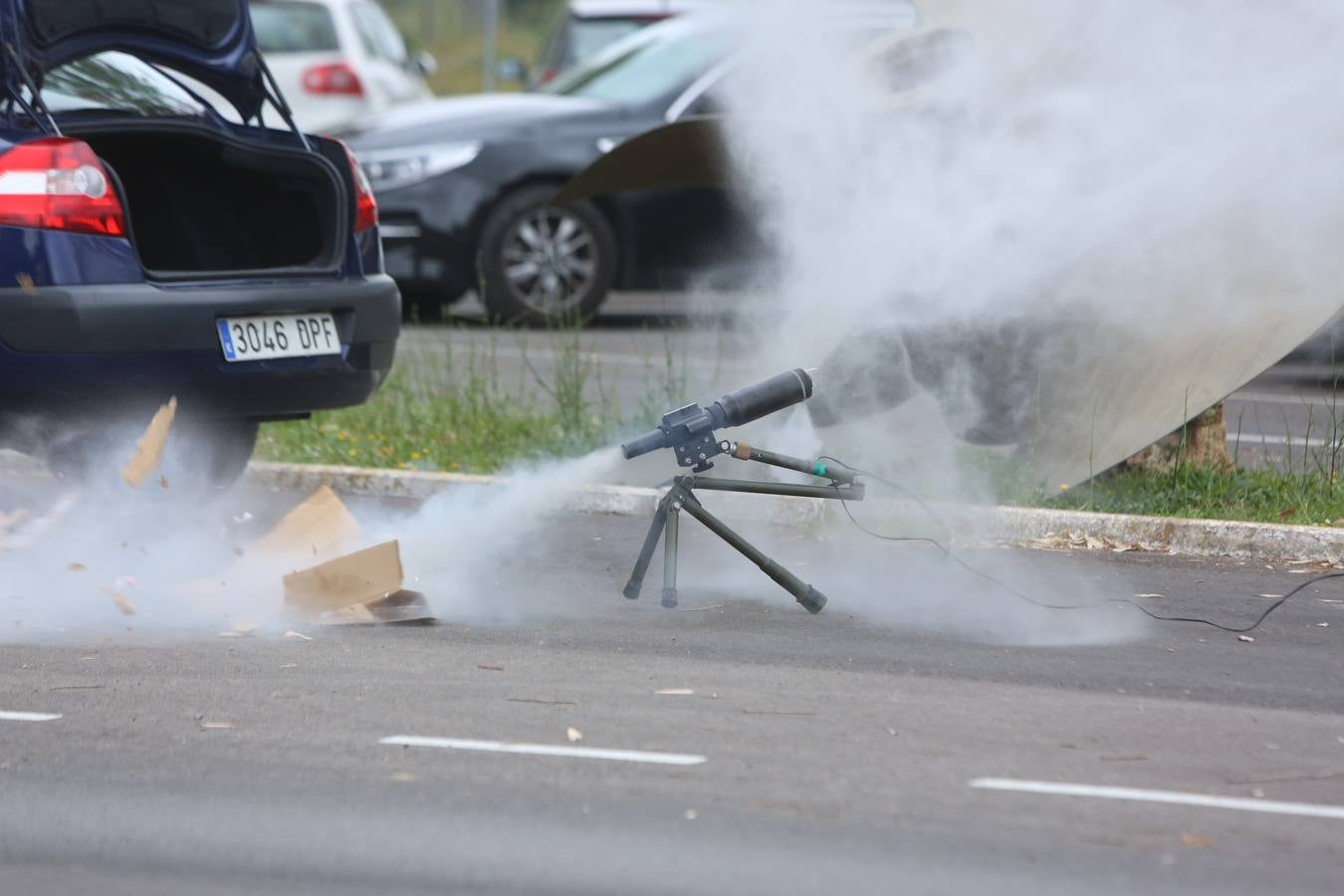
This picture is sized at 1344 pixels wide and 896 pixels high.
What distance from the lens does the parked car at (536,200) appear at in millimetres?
11273

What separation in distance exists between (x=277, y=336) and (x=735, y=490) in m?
1.68

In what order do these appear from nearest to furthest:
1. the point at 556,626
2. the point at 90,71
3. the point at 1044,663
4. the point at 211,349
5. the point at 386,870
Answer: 1. the point at 386,870
2. the point at 1044,663
3. the point at 556,626
4. the point at 211,349
5. the point at 90,71

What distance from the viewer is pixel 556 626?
512 centimetres

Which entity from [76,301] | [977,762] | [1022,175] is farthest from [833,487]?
[76,301]

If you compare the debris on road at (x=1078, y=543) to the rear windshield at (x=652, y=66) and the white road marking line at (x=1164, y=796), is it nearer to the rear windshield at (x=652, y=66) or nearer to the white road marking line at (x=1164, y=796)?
the white road marking line at (x=1164, y=796)

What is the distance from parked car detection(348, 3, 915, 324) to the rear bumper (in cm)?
491

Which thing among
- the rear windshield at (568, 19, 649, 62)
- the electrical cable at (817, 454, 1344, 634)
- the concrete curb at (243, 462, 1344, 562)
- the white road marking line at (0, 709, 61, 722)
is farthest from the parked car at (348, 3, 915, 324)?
the white road marking line at (0, 709, 61, 722)

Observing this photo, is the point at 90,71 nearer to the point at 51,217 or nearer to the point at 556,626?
the point at 51,217

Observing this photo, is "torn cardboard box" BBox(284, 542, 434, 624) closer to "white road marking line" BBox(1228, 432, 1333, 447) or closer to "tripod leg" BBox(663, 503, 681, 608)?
"tripod leg" BBox(663, 503, 681, 608)

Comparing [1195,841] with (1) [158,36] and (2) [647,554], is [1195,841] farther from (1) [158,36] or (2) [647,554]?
(1) [158,36]

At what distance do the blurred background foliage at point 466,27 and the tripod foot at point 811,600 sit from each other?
36174 millimetres

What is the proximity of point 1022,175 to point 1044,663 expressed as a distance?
2.35 meters

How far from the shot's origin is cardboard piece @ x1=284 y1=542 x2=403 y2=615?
5070mm

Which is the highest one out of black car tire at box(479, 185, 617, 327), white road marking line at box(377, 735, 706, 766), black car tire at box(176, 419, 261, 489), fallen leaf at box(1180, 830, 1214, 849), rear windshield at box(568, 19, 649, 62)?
rear windshield at box(568, 19, 649, 62)
